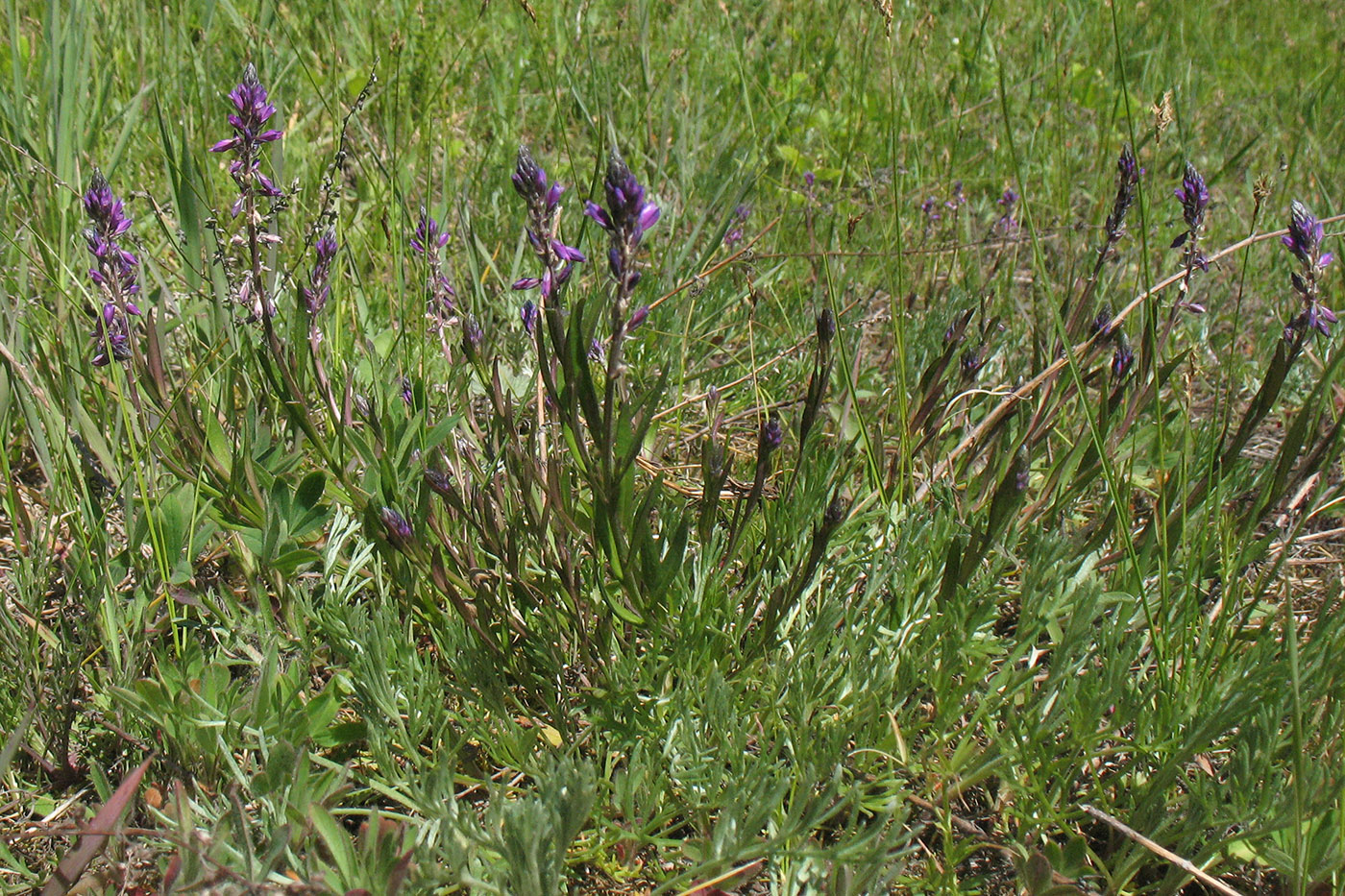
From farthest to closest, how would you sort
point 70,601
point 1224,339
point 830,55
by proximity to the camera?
1. point 830,55
2. point 1224,339
3. point 70,601

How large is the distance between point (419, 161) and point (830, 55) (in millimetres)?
1810

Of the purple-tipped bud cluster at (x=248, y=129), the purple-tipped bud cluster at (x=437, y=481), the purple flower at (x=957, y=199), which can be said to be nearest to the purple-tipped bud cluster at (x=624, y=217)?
the purple-tipped bud cluster at (x=437, y=481)

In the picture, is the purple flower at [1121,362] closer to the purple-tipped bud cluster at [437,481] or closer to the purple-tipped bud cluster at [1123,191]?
the purple-tipped bud cluster at [1123,191]

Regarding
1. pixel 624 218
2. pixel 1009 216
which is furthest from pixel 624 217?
pixel 1009 216

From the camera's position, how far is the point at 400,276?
2.18 metres

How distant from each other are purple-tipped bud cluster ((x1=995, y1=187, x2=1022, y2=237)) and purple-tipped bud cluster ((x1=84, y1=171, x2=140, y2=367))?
8.90 ft

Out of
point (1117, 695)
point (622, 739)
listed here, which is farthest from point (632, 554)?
point (1117, 695)

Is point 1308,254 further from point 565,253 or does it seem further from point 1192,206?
point 565,253

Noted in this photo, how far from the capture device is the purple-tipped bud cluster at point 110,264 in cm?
183

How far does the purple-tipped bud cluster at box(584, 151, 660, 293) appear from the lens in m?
1.23

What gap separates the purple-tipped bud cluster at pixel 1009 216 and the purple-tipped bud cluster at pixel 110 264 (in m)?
2.71

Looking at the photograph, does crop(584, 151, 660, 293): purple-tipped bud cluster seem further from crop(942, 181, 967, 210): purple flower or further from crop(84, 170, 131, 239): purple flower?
crop(942, 181, 967, 210): purple flower

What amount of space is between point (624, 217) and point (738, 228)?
2276 millimetres

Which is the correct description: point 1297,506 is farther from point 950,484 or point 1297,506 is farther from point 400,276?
point 400,276
